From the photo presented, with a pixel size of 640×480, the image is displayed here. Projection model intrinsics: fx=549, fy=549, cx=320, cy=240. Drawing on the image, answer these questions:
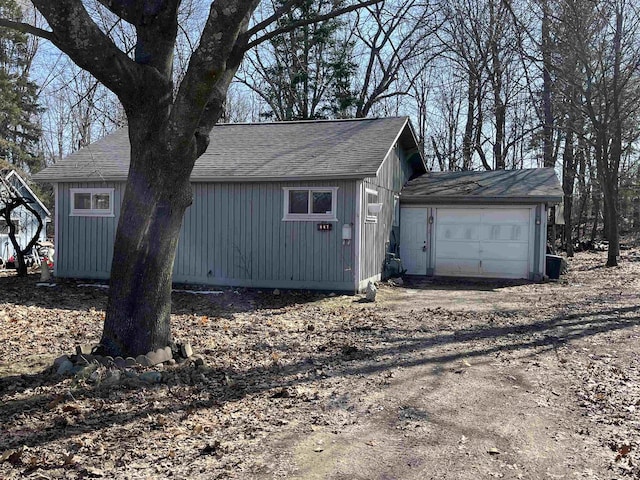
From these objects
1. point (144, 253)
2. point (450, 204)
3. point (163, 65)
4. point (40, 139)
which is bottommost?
point (144, 253)

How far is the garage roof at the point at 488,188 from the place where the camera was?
14.6 meters

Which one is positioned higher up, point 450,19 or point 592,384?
point 450,19

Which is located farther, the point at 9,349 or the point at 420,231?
the point at 420,231

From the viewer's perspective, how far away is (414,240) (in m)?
15.8

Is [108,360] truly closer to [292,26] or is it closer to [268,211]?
[292,26]

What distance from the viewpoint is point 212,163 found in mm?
A: 13188

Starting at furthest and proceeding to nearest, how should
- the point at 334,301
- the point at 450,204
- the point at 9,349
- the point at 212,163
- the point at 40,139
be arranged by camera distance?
the point at 40,139 < the point at 450,204 < the point at 212,163 < the point at 334,301 < the point at 9,349

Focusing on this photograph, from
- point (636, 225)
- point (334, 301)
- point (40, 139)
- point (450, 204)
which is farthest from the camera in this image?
point (636, 225)

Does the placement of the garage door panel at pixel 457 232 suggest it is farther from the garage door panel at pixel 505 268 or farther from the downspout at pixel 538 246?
the downspout at pixel 538 246

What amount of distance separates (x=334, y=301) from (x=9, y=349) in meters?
5.99

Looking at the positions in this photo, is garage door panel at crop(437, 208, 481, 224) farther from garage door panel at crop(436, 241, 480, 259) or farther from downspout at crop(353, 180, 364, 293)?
downspout at crop(353, 180, 364, 293)

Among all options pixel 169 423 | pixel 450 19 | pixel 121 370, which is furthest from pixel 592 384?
pixel 450 19

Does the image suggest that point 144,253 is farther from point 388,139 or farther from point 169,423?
Result: point 388,139

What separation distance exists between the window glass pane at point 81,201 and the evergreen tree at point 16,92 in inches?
107
